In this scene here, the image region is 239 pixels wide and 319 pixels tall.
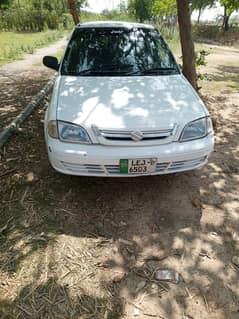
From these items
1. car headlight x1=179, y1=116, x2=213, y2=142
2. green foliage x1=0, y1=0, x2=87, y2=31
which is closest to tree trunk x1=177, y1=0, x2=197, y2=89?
car headlight x1=179, y1=116, x2=213, y2=142

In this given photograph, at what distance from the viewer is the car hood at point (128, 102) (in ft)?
8.74

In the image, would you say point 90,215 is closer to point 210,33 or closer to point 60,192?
point 60,192

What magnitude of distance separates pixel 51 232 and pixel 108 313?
36.8 inches

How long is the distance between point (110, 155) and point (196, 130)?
2.99 ft

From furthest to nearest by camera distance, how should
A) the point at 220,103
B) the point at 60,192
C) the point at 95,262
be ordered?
the point at 220,103 → the point at 60,192 → the point at 95,262

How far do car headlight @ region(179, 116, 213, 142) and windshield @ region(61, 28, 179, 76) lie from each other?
3.41ft

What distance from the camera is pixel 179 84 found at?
333 cm

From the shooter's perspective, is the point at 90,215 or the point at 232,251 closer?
the point at 232,251

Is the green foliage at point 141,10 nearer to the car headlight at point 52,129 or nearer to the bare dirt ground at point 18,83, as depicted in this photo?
the bare dirt ground at point 18,83

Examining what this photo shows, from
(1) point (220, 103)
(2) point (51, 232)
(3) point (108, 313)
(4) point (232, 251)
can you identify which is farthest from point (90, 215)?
(1) point (220, 103)

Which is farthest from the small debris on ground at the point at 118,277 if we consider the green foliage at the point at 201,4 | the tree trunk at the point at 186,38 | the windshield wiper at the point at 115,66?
the green foliage at the point at 201,4

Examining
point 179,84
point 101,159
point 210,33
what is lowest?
point 210,33

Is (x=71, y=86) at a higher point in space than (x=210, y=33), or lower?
higher

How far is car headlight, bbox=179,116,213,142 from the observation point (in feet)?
8.95
